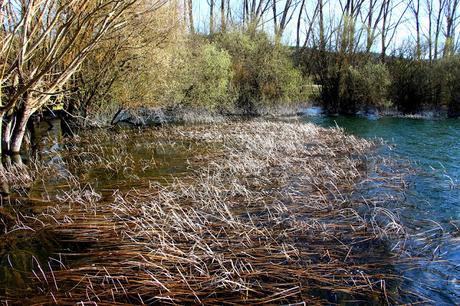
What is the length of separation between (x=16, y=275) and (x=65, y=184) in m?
4.55

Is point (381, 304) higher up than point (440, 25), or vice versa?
point (440, 25)

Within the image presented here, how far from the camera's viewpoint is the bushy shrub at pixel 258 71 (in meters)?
29.5

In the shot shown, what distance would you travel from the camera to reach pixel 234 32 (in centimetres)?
3006

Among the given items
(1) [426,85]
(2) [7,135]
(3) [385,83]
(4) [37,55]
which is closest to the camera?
(2) [7,135]

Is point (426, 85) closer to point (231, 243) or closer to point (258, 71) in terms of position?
point (258, 71)

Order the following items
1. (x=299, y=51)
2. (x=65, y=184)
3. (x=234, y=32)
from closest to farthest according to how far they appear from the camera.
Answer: (x=65, y=184) → (x=234, y=32) → (x=299, y=51)

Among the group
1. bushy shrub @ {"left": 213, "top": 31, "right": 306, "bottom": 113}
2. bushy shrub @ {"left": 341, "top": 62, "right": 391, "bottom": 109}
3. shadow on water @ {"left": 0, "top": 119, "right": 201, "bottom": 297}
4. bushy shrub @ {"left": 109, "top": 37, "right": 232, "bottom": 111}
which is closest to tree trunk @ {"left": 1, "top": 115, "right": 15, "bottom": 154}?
shadow on water @ {"left": 0, "top": 119, "right": 201, "bottom": 297}

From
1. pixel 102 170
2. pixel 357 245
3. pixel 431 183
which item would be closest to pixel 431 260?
pixel 357 245

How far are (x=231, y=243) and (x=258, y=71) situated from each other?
25328 mm

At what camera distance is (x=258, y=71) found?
97.6ft

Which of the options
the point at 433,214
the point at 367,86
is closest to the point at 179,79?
the point at 367,86

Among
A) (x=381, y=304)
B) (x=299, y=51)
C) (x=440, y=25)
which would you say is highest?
(x=440, y=25)

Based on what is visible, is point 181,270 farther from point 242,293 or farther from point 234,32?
point 234,32

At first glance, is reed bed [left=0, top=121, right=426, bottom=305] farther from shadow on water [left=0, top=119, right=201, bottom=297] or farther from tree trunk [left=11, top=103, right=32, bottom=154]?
tree trunk [left=11, top=103, right=32, bottom=154]
